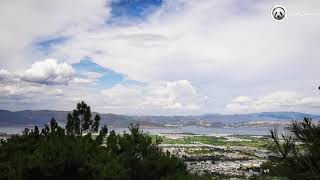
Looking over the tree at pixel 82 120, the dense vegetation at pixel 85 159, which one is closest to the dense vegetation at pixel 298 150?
the dense vegetation at pixel 85 159

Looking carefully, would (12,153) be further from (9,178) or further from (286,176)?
(286,176)

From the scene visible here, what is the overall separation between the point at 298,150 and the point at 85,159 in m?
14.5

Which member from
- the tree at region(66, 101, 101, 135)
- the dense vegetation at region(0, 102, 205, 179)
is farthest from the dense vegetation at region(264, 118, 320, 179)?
the tree at region(66, 101, 101, 135)

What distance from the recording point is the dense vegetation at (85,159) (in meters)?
26.3

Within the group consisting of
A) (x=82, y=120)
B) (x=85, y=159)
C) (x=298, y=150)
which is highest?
(x=82, y=120)

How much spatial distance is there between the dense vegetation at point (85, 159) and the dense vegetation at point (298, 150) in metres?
12.3

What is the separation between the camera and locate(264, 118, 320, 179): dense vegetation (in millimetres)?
15477

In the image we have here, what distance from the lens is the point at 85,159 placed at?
2728cm

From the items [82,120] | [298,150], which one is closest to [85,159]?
[298,150]

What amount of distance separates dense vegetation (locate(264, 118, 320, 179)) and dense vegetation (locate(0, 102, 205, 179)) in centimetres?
1229

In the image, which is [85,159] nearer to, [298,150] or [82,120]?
[298,150]

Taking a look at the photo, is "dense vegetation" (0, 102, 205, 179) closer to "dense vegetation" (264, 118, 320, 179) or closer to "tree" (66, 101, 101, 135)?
"tree" (66, 101, 101, 135)

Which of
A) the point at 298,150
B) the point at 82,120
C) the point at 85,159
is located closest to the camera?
the point at 298,150

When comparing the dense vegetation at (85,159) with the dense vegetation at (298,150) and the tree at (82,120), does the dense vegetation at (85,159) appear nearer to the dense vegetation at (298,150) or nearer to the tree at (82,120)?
the tree at (82,120)
